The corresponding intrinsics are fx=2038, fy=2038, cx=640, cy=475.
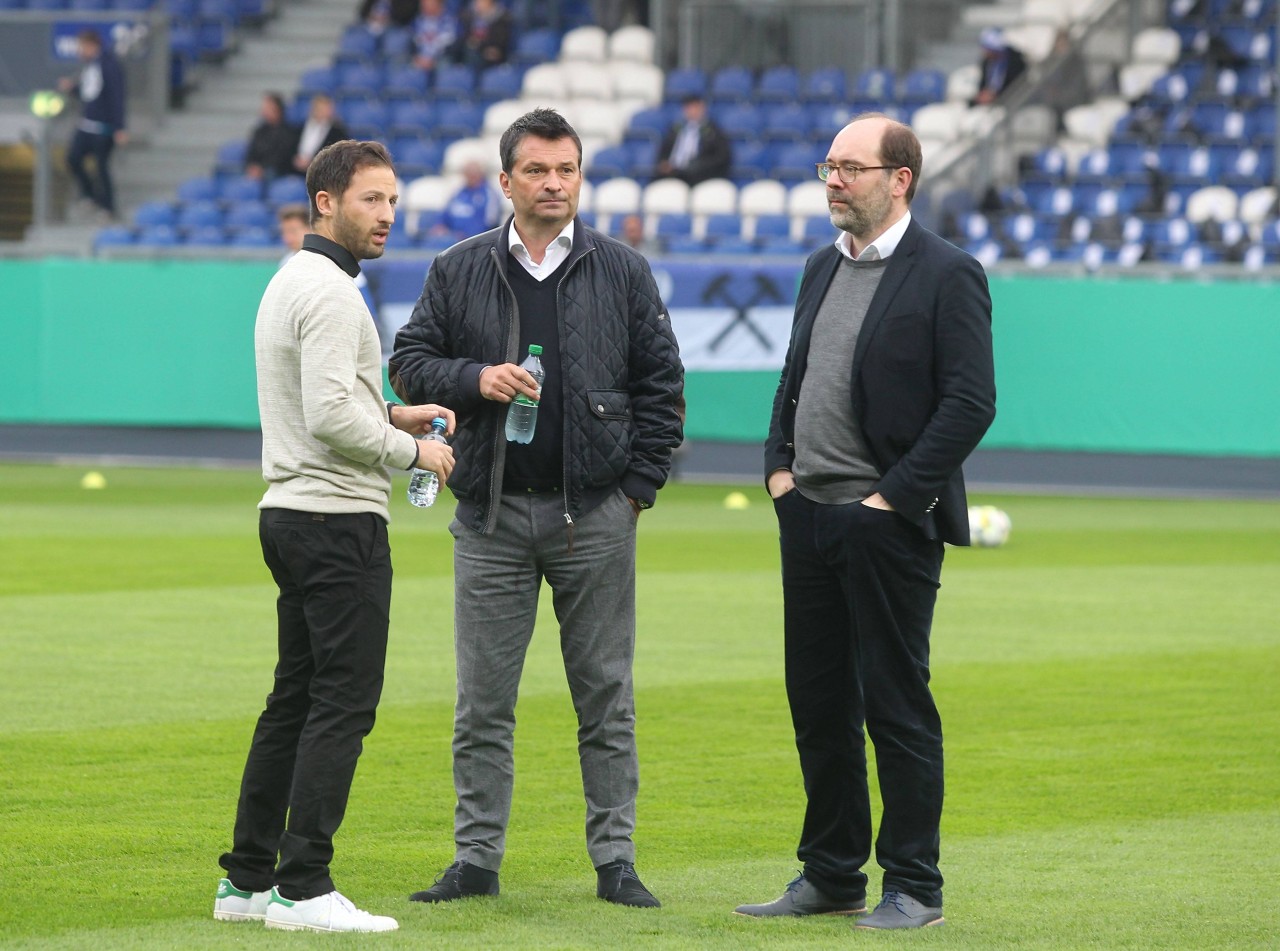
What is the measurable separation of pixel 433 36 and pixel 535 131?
77.6ft

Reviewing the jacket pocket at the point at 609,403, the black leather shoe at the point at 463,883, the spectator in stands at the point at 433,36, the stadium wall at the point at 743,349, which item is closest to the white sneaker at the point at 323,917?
the black leather shoe at the point at 463,883

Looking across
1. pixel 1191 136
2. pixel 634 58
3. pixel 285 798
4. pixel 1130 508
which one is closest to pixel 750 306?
pixel 1130 508

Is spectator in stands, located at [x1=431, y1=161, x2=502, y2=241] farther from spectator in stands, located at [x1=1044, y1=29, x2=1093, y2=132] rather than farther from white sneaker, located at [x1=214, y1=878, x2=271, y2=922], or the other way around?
white sneaker, located at [x1=214, y1=878, x2=271, y2=922]

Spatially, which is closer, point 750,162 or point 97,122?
point 750,162

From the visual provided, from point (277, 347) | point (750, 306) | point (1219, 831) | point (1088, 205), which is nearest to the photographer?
point (277, 347)

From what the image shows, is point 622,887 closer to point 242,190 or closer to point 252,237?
point 252,237

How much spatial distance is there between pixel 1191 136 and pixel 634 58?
26.4 feet

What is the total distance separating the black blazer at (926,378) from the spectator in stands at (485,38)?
23.2m

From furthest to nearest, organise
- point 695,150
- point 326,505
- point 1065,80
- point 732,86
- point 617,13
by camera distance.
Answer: point 617,13
point 732,86
point 1065,80
point 695,150
point 326,505

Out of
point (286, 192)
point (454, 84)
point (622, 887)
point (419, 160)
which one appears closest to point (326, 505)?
point (622, 887)

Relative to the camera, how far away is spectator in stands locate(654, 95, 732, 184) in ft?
81.5

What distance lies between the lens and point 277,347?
5.48 metres

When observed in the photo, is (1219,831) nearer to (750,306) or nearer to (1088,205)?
(750,306)

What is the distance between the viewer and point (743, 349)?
2125 cm
